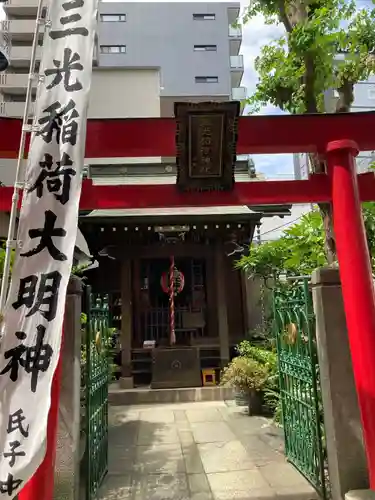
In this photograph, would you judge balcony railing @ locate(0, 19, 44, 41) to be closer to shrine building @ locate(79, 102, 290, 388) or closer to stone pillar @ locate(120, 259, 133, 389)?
shrine building @ locate(79, 102, 290, 388)

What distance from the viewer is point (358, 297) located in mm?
3684

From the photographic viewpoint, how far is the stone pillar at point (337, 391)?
370cm

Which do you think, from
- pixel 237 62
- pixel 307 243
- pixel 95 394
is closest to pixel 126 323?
pixel 307 243

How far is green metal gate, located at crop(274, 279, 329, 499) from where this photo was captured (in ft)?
13.6

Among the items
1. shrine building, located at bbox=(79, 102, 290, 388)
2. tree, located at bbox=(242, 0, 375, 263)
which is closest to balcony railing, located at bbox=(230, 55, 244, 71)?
shrine building, located at bbox=(79, 102, 290, 388)

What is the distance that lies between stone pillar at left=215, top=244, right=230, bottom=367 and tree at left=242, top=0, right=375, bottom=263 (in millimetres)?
5271

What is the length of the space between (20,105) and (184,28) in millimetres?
15151

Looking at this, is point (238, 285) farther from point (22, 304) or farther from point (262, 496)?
point (22, 304)

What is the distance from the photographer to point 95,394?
4.54 meters

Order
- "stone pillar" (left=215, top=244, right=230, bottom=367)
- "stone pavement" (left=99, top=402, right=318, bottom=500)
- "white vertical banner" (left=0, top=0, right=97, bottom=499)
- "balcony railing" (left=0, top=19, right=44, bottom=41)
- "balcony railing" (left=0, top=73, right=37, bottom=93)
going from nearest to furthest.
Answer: "white vertical banner" (left=0, top=0, right=97, bottom=499) → "stone pavement" (left=99, top=402, right=318, bottom=500) → "stone pillar" (left=215, top=244, right=230, bottom=367) → "balcony railing" (left=0, top=73, right=37, bottom=93) → "balcony railing" (left=0, top=19, right=44, bottom=41)

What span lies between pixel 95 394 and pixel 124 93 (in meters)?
19.0

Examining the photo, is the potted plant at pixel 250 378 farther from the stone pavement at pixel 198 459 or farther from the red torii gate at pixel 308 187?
the red torii gate at pixel 308 187

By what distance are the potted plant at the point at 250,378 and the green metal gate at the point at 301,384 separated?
2377mm

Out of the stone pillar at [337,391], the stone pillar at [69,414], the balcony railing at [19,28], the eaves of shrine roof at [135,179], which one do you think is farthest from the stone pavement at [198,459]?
the balcony railing at [19,28]
